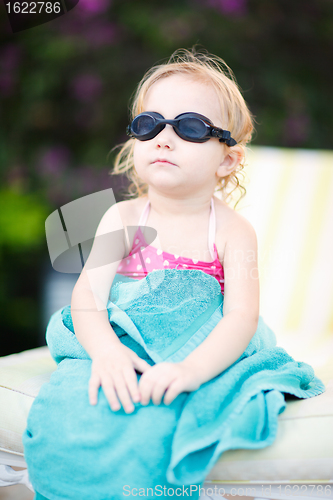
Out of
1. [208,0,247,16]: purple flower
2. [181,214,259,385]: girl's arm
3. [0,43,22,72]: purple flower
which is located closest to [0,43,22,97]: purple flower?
[0,43,22,72]: purple flower

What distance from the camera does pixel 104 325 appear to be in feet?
2.99

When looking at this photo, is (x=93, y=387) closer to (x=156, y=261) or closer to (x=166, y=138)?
(x=156, y=261)

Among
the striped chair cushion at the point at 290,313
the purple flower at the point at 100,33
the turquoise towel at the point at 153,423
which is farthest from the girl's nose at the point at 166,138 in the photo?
the purple flower at the point at 100,33

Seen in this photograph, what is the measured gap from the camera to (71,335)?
3.19ft

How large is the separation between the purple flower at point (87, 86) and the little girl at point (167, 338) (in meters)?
1.51

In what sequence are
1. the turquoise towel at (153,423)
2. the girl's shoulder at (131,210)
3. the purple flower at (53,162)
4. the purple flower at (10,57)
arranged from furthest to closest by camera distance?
the purple flower at (53,162)
the purple flower at (10,57)
the girl's shoulder at (131,210)
the turquoise towel at (153,423)

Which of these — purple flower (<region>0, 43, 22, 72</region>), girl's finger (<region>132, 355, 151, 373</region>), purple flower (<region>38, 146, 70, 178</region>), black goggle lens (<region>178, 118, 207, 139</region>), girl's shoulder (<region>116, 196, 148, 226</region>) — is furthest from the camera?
purple flower (<region>38, 146, 70, 178</region>)

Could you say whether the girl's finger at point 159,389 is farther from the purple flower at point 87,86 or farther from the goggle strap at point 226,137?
the purple flower at point 87,86

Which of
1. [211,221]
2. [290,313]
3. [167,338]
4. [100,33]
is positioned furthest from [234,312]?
[100,33]

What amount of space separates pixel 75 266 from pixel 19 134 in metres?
1.61

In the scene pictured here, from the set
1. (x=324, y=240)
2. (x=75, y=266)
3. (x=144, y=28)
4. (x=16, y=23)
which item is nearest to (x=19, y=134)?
(x=16, y=23)

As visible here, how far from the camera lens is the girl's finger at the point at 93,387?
0.79 metres

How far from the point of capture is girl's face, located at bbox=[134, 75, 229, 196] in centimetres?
99

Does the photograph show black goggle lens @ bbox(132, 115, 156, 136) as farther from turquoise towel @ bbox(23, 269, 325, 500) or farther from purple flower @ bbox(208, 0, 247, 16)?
purple flower @ bbox(208, 0, 247, 16)
